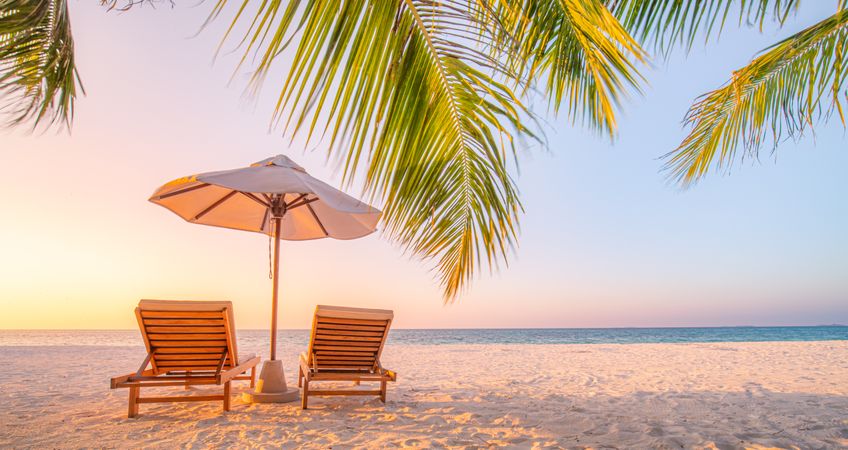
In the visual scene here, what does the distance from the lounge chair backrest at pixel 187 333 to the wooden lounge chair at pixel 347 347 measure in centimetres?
63

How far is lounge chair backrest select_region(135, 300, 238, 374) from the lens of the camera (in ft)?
10.9

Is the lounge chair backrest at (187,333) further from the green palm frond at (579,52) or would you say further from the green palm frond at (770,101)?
the green palm frond at (770,101)

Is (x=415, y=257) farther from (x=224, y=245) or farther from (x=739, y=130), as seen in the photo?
(x=224, y=245)

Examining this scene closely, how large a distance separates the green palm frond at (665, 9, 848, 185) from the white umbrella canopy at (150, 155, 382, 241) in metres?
2.15

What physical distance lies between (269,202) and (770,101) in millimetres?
3730

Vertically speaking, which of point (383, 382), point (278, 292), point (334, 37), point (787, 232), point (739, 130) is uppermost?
point (787, 232)

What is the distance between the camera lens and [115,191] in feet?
36.7

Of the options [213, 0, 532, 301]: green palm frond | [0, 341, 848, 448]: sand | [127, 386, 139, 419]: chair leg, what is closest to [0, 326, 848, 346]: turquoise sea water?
[0, 341, 848, 448]: sand

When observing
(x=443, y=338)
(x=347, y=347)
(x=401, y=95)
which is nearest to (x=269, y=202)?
(x=347, y=347)

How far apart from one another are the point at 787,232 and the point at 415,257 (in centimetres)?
1991

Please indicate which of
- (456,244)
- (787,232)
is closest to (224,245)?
(456,244)

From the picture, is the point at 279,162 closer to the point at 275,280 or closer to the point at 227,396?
the point at 275,280

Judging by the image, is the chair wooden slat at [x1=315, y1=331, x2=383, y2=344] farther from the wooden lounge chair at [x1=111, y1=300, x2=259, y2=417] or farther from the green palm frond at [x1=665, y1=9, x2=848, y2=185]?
the green palm frond at [x1=665, y1=9, x2=848, y2=185]

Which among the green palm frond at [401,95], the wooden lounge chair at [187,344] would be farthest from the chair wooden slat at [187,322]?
the green palm frond at [401,95]
